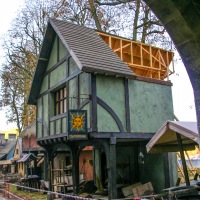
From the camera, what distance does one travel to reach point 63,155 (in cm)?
2005

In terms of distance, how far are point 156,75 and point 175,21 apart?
498 inches

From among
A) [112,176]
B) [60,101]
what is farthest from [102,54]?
[112,176]

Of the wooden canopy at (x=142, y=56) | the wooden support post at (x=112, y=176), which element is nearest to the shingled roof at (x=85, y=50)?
the wooden canopy at (x=142, y=56)

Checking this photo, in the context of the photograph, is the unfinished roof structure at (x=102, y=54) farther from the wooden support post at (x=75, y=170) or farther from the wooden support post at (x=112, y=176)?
the wooden support post at (x=75, y=170)

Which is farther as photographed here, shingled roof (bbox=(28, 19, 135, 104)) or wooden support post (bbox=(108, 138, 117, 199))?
shingled roof (bbox=(28, 19, 135, 104))

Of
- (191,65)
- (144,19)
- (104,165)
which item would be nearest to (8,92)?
(144,19)

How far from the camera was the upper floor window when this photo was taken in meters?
13.4

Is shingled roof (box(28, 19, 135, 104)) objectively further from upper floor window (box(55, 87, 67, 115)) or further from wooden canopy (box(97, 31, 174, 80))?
upper floor window (box(55, 87, 67, 115))

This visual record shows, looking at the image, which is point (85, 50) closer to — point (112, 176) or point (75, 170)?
point (112, 176)

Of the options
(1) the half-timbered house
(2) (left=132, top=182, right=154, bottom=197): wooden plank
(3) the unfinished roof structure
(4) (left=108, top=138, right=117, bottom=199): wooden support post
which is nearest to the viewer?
(4) (left=108, top=138, right=117, bottom=199): wooden support post

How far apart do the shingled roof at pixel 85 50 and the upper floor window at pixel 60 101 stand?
6.61 feet

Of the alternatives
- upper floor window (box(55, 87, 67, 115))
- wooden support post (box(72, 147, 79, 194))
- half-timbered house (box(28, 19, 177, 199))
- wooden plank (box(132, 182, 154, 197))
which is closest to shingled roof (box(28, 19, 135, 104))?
half-timbered house (box(28, 19, 177, 199))

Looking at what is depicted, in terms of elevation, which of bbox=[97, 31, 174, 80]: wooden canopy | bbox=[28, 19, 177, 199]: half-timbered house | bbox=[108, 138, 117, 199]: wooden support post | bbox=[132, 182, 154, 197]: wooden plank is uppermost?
bbox=[97, 31, 174, 80]: wooden canopy

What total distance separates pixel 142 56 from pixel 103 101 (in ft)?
16.8
